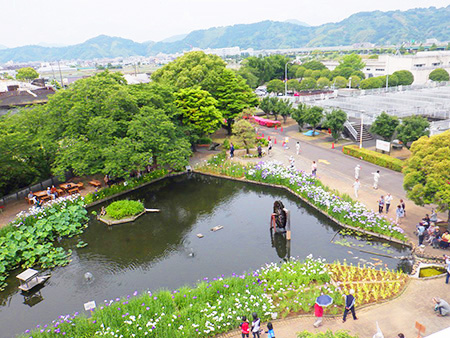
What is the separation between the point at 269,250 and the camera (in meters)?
17.1

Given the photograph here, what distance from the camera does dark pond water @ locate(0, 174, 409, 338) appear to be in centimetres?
1448

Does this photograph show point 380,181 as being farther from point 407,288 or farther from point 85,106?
point 85,106

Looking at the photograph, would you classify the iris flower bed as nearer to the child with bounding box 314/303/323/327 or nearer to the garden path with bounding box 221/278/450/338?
the garden path with bounding box 221/278/450/338

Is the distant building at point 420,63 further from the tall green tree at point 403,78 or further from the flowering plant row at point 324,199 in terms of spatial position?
the flowering plant row at point 324,199

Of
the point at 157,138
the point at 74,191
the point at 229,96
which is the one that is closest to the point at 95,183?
the point at 74,191

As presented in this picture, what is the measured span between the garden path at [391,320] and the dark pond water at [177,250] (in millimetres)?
2705

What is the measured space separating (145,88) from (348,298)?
24216mm

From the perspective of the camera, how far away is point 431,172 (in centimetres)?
1630

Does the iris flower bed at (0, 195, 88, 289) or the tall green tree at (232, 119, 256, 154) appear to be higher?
the tall green tree at (232, 119, 256, 154)

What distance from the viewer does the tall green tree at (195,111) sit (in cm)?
3111

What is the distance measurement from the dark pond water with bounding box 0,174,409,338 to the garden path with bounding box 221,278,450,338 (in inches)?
106

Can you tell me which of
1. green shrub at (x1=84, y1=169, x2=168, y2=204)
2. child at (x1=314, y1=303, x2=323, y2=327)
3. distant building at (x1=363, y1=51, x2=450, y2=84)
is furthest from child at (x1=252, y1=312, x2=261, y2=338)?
distant building at (x1=363, y1=51, x2=450, y2=84)

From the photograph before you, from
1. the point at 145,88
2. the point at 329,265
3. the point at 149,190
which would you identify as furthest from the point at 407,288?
the point at 145,88

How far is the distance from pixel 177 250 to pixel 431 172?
44.2 feet
